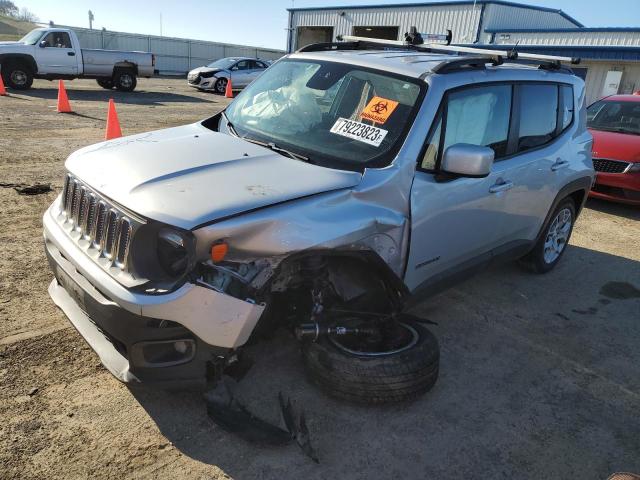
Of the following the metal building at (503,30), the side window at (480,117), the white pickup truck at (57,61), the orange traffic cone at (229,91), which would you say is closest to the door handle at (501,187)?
the side window at (480,117)

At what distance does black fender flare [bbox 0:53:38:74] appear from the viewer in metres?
15.9

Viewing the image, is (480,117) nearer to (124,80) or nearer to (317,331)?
(317,331)

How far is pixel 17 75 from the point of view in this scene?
54.2 ft

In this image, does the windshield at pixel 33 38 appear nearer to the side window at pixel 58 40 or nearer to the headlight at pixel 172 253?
the side window at pixel 58 40

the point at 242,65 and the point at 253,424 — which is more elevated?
the point at 242,65

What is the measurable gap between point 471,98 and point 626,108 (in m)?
6.63

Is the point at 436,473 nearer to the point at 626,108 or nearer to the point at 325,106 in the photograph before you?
the point at 325,106

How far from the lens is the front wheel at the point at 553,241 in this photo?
5073mm

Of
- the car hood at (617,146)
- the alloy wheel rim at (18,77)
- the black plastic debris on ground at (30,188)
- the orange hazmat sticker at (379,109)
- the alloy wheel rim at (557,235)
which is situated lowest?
the black plastic debris on ground at (30,188)

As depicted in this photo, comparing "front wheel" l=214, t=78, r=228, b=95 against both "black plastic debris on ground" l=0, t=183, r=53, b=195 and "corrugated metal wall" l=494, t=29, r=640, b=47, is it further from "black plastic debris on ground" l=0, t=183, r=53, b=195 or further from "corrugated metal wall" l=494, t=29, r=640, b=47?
"black plastic debris on ground" l=0, t=183, r=53, b=195

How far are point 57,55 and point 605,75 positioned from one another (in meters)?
20.6

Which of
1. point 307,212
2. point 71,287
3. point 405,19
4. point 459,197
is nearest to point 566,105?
point 459,197

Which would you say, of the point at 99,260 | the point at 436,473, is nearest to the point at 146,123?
the point at 99,260

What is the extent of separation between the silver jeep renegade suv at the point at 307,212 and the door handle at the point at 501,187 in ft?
0.12
